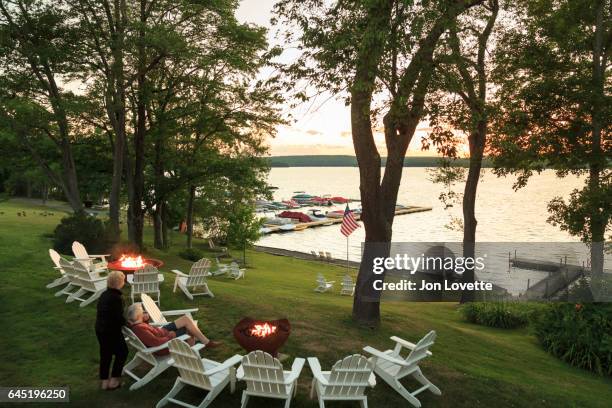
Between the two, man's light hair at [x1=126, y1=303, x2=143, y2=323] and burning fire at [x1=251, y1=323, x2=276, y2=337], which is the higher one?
man's light hair at [x1=126, y1=303, x2=143, y2=323]

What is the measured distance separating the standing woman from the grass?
291 mm

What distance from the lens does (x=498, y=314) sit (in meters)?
17.6

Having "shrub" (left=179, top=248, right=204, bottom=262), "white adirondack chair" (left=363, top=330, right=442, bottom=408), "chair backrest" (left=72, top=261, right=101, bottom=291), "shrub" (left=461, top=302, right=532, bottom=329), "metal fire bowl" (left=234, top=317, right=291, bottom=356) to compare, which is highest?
"chair backrest" (left=72, top=261, right=101, bottom=291)

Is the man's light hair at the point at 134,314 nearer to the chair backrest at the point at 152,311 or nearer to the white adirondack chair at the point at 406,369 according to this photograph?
the chair backrest at the point at 152,311

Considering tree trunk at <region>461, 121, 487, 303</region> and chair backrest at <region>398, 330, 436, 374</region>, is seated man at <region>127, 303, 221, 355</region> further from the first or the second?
tree trunk at <region>461, 121, 487, 303</region>

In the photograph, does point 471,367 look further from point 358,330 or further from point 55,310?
point 55,310

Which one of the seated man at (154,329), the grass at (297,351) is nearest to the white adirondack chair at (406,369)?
the grass at (297,351)

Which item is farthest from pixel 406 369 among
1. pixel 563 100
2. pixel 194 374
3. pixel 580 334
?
pixel 563 100

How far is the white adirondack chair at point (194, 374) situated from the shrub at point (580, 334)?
10.1m

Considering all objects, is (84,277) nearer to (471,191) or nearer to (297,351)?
(297,351)

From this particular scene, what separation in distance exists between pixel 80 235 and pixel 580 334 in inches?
775

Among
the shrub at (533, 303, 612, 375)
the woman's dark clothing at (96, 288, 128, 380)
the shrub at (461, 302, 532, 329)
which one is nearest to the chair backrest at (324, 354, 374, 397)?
the woman's dark clothing at (96, 288, 128, 380)

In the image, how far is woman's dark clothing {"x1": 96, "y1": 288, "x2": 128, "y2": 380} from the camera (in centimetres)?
766

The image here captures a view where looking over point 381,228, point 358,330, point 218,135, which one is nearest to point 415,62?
point 381,228
